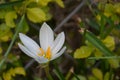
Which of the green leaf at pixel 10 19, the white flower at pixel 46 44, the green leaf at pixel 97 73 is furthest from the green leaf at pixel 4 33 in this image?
the green leaf at pixel 97 73

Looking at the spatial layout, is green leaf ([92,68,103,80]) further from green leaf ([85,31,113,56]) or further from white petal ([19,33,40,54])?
white petal ([19,33,40,54])

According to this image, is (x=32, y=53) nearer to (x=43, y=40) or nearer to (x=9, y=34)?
(x=43, y=40)

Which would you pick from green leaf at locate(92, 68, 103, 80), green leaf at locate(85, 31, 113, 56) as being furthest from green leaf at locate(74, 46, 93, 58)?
green leaf at locate(92, 68, 103, 80)

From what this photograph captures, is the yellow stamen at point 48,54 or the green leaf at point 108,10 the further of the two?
the green leaf at point 108,10

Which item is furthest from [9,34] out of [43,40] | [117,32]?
[117,32]

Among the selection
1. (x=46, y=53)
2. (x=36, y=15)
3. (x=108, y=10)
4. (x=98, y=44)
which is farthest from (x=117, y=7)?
(x=46, y=53)

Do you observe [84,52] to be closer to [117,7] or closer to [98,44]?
[98,44]

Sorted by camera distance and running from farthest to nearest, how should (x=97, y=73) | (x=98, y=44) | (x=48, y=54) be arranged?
(x=97, y=73) → (x=98, y=44) → (x=48, y=54)

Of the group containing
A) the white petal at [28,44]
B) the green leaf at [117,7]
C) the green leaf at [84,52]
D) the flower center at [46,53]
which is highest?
the white petal at [28,44]

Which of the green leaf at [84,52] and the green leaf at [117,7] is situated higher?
the green leaf at [117,7]

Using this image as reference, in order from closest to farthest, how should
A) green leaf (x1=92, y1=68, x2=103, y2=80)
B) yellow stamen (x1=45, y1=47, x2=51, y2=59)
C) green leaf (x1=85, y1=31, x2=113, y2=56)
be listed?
yellow stamen (x1=45, y1=47, x2=51, y2=59), green leaf (x1=85, y1=31, x2=113, y2=56), green leaf (x1=92, y1=68, x2=103, y2=80)

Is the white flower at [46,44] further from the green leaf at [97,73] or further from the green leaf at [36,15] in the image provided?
the green leaf at [97,73]
